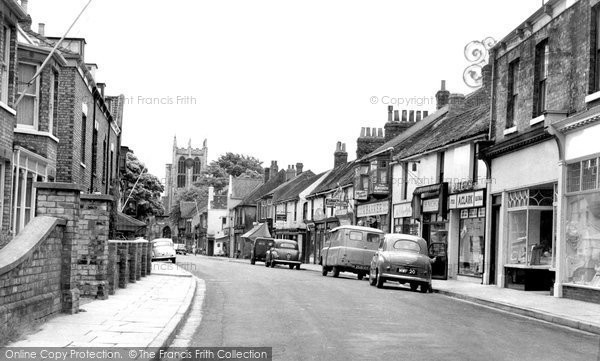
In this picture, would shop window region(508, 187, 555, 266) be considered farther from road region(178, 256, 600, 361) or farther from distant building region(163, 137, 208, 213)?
distant building region(163, 137, 208, 213)

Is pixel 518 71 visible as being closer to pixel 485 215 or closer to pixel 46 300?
pixel 485 215

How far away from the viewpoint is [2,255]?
9391 millimetres

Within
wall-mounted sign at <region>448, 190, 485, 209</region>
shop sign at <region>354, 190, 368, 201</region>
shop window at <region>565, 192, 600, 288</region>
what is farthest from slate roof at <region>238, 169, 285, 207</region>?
shop window at <region>565, 192, 600, 288</region>

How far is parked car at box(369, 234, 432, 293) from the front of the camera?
24.9 m

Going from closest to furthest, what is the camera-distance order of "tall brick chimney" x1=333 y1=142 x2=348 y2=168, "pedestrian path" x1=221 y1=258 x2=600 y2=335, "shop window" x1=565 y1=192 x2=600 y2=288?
"pedestrian path" x1=221 y1=258 x2=600 y2=335, "shop window" x1=565 y1=192 x2=600 y2=288, "tall brick chimney" x1=333 y1=142 x2=348 y2=168

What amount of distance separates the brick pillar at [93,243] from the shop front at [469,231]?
58.0 feet

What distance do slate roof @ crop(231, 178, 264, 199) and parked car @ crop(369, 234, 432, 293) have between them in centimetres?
7801

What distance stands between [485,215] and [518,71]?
5.60 metres

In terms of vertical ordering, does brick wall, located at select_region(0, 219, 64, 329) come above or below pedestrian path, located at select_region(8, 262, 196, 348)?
above

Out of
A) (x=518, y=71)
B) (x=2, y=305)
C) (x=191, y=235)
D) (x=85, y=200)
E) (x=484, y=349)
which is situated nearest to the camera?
(x=2, y=305)

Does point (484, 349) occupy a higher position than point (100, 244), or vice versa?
point (100, 244)

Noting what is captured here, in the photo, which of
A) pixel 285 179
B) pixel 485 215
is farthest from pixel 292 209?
pixel 485 215

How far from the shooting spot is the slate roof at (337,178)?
2135 inches

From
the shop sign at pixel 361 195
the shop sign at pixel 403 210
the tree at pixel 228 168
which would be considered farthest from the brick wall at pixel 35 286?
the tree at pixel 228 168
